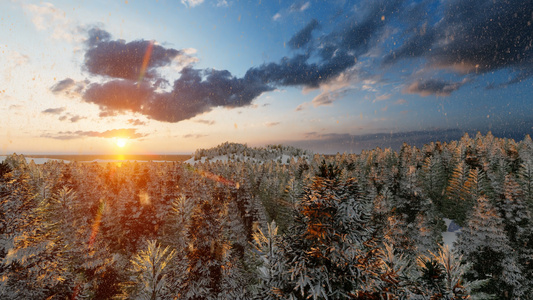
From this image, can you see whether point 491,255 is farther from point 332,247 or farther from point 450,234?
point 332,247

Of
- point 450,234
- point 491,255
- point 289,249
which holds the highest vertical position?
point 289,249

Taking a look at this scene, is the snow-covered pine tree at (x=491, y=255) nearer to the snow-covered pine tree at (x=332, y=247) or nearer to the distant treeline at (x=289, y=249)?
the distant treeline at (x=289, y=249)

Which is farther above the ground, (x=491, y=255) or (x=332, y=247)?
(x=332, y=247)

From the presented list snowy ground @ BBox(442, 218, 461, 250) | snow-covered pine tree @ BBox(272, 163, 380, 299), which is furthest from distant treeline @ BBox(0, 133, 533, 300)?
snowy ground @ BBox(442, 218, 461, 250)

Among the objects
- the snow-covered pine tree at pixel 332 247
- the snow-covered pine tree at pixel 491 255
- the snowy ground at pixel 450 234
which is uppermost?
the snow-covered pine tree at pixel 332 247

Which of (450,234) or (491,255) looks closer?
(491,255)

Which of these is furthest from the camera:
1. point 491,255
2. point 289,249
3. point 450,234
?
point 450,234

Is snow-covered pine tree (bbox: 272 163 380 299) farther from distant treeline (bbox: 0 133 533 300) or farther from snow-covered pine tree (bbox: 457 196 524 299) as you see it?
snow-covered pine tree (bbox: 457 196 524 299)

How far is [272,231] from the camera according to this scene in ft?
38.3

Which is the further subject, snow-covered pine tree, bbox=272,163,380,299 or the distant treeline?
the distant treeline

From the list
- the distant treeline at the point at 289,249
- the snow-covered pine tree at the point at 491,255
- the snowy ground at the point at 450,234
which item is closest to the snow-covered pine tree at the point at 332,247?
the distant treeline at the point at 289,249

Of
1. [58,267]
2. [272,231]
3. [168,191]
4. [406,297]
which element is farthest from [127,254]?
[406,297]

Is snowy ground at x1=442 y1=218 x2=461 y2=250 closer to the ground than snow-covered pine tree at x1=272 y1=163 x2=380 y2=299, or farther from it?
closer to the ground

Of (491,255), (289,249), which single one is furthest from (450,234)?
(289,249)
